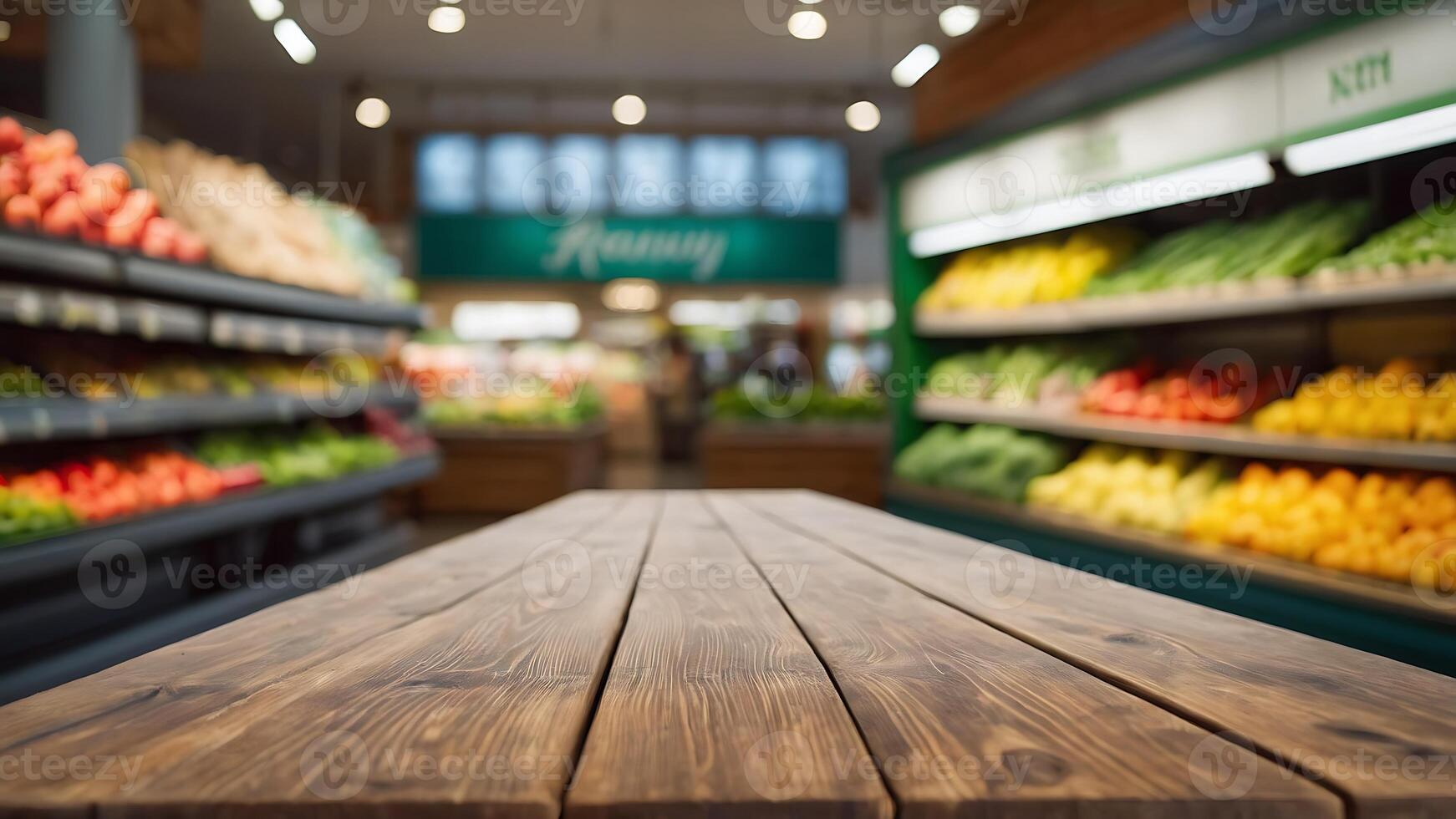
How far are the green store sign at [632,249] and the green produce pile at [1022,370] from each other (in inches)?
171

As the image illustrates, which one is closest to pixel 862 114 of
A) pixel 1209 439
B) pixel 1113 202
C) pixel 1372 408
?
pixel 1113 202

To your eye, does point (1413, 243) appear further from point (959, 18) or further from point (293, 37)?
point (293, 37)

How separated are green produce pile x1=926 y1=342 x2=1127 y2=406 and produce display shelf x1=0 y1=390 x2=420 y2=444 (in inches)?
129

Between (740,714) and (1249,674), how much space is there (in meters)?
0.50

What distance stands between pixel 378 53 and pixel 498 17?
1.48 metres

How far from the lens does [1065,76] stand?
12.0ft

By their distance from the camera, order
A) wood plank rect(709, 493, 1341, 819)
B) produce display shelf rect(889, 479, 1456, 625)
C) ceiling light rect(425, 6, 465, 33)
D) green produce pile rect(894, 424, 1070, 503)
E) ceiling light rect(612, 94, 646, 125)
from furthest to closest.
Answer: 1. ceiling light rect(612, 94, 646, 125)
2. ceiling light rect(425, 6, 465, 33)
3. green produce pile rect(894, 424, 1070, 503)
4. produce display shelf rect(889, 479, 1456, 625)
5. wood plank rect(709, 493, 1341, 819)

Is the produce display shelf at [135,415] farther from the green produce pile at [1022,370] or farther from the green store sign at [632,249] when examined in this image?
the green store sign at [632,249]

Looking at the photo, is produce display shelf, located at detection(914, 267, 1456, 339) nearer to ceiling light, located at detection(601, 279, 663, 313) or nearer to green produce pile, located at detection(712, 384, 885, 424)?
green produce pile, located at detection(712, 384, 885, 424)

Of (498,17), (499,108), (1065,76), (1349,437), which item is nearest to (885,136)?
(499,108)

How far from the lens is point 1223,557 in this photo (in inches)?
110

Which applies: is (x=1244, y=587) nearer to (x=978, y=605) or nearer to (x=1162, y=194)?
(x=1162, y=194)

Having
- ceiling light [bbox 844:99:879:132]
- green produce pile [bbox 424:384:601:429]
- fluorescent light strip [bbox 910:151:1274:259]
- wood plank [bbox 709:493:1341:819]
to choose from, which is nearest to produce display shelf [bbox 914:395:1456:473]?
fluorescent light strip [bbox 910:151:1274:259]

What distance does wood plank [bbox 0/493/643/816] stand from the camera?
1.90 feet
